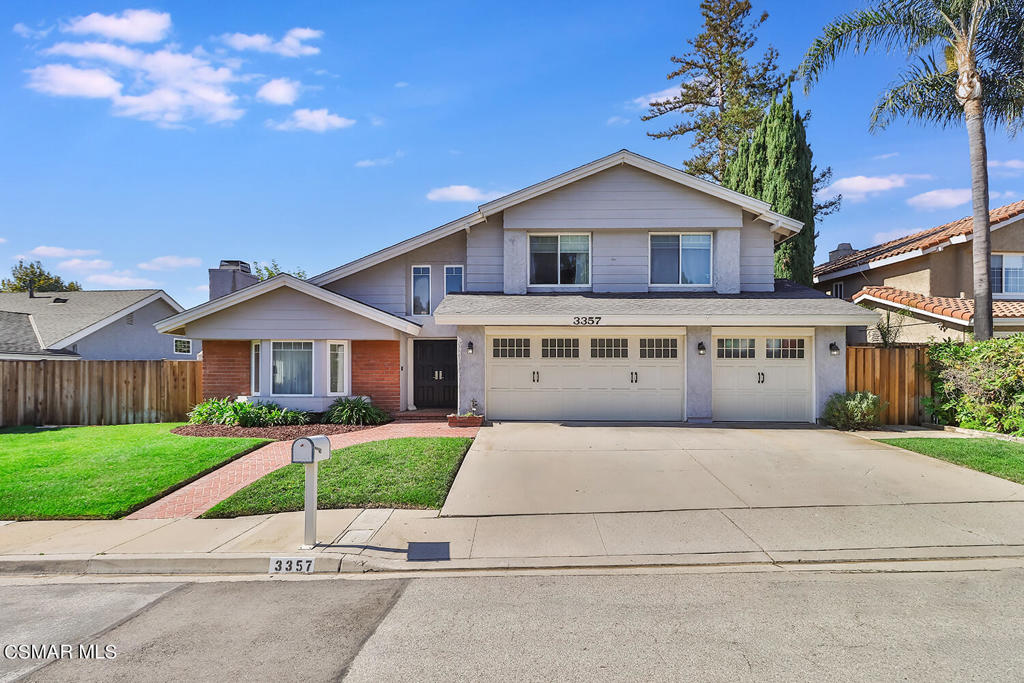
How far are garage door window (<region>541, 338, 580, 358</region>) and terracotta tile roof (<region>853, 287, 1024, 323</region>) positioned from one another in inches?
414

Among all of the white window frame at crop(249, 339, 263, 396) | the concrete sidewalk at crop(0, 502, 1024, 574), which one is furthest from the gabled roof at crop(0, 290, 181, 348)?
the concrete sidewalk at crop(0, 502, 1024, 574)

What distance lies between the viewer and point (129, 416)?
15016 mm

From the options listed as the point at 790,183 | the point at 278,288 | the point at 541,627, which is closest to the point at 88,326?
the point at 278,288

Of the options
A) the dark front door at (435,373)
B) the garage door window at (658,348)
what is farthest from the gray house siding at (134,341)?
the garage door window at (658,348)

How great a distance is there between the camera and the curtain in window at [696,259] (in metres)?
14.9

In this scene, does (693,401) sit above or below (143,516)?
above

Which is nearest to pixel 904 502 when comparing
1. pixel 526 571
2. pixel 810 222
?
pixel 526 571

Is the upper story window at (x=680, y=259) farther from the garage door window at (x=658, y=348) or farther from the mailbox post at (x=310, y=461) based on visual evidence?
the mailbox post at (x=310, y=461)

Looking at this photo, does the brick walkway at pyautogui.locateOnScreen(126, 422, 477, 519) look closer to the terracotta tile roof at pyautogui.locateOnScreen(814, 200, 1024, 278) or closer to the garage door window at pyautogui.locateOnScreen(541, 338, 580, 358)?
the garage door window at pyautogui.locateOnScreen(541, 338, 580, 358)

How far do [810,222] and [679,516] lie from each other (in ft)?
59.1

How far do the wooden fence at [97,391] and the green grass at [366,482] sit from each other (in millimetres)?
8272

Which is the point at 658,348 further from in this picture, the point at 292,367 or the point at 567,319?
the point at 292,367

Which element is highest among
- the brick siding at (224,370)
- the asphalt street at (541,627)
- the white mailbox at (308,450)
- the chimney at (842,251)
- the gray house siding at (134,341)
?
the chimney at (842,251)

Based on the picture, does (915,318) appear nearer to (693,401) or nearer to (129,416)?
(693,401)
